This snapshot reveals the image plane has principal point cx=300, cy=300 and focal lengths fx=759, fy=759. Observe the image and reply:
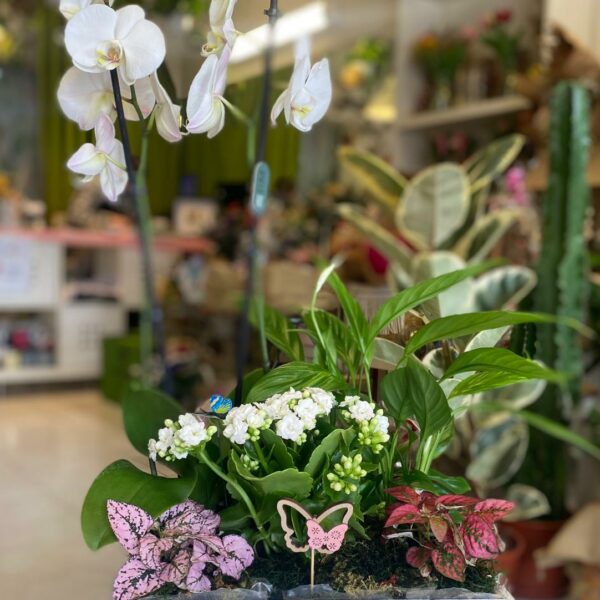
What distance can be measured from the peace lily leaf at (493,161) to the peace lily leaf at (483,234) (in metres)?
0.10

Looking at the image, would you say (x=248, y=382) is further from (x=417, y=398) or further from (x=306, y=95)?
(x=306, y=95)

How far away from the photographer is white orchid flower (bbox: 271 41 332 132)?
739 millimetres

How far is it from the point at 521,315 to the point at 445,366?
204 millimetres

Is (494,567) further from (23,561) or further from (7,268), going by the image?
(7,268)

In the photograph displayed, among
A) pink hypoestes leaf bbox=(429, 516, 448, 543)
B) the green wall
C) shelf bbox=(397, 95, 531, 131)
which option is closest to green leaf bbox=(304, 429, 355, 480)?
pink hypoestes leaf bbox=(429, 516, 448, 543)

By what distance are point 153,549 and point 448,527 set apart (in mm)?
276

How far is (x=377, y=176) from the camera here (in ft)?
6.89

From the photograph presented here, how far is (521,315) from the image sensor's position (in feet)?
2.48

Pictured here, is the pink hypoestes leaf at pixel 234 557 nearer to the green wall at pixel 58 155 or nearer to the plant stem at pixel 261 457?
the plant stem at pixel 261 457

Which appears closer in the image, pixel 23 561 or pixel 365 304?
pixel 365 304

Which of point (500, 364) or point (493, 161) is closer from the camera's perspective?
point (500, 364)

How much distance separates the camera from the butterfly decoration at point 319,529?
2.25ft

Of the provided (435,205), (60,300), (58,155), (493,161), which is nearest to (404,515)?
(435,205)

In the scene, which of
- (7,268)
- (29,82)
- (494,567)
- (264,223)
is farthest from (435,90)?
(29,82)
